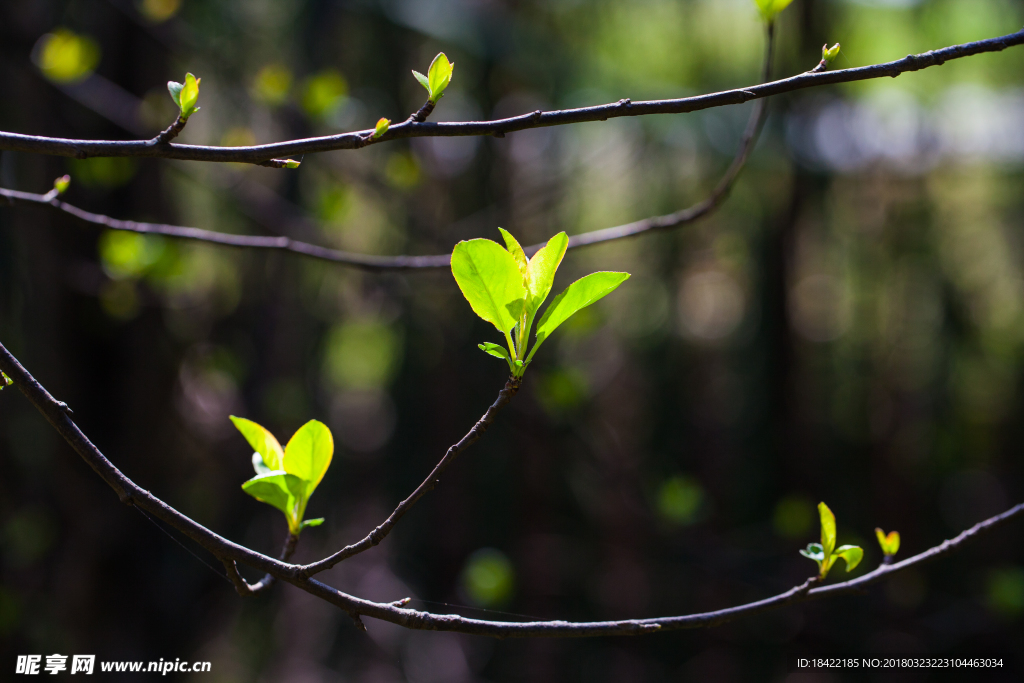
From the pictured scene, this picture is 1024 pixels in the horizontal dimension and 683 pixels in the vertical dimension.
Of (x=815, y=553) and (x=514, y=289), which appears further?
(x=815, y=553)

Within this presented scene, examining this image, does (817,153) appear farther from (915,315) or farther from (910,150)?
(915,315)

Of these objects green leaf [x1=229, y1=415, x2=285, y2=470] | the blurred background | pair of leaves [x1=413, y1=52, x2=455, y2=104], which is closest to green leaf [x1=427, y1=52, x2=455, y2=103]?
pair of leaves [x1=413, y1=52, x2=455, y2=104]

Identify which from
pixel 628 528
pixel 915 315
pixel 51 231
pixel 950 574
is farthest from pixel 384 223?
pixel 950 574

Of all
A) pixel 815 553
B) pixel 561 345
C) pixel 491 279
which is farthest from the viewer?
pixel 561 345

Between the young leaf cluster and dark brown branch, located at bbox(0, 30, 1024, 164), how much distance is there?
0.19 feet

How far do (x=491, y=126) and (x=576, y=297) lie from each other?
0.09 meters

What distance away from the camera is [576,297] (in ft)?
0.95

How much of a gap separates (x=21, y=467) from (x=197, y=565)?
0.41 m

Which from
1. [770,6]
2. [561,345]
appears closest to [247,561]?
[770,6]

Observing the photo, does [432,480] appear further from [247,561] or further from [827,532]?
[827,532]

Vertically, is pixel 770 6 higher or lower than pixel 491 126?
higher

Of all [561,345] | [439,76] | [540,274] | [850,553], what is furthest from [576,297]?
[561,345]

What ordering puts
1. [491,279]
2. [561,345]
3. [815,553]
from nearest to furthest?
[491,279] → [815,553] → [561,345]

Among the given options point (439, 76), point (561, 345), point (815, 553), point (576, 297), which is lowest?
point (815, 553)
